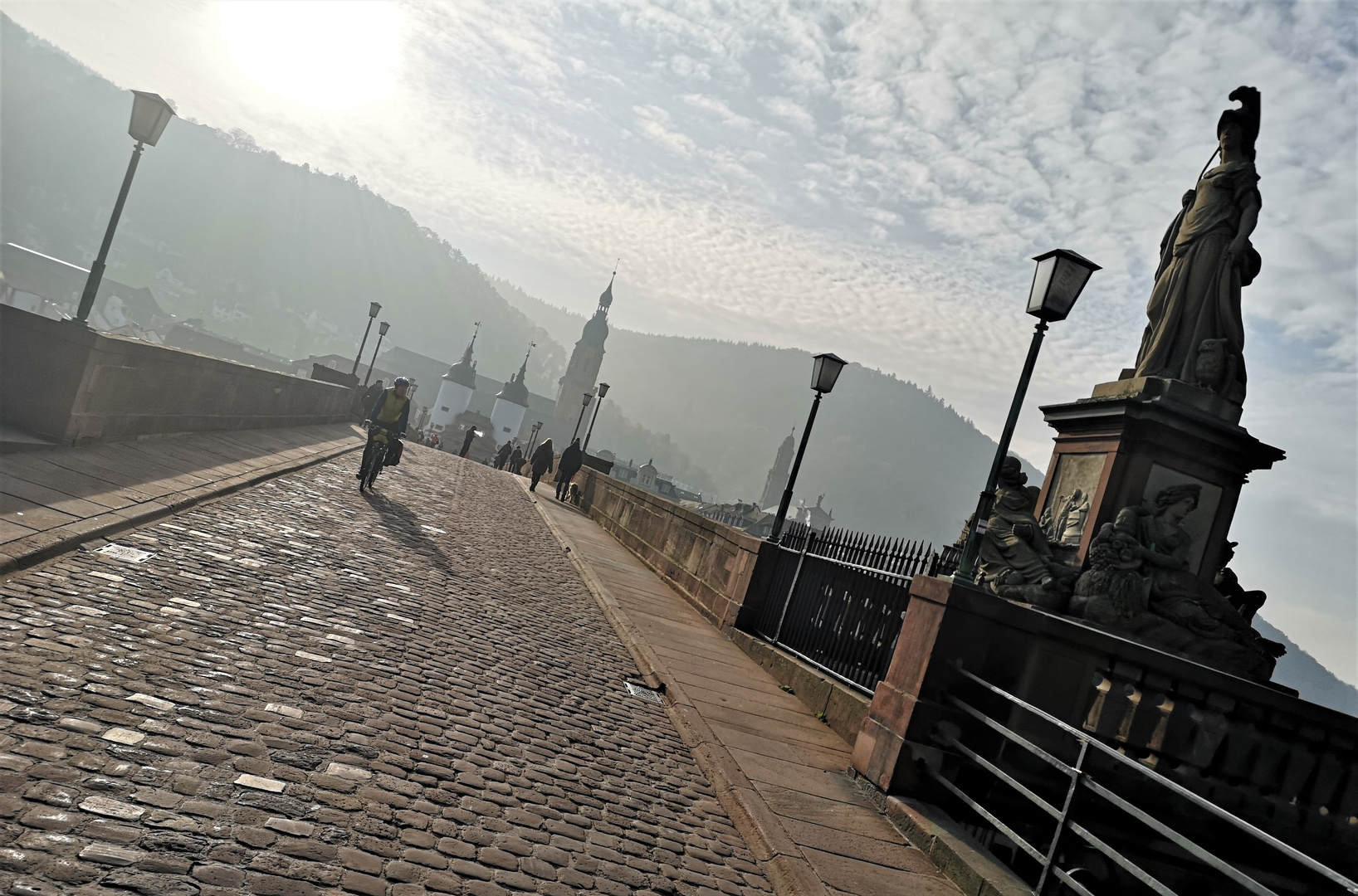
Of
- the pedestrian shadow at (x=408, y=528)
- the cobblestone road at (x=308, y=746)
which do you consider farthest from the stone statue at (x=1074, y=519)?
the pedestrian shadow at (x=408, y=528)

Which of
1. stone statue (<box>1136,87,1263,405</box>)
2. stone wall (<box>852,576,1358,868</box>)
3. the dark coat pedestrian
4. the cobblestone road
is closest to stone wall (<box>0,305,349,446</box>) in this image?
the cobblestone road

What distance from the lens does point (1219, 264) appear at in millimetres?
9305

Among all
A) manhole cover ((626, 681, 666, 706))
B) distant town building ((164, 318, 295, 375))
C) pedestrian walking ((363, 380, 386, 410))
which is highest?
pedestrian walking ((363, 380, 386, 410))

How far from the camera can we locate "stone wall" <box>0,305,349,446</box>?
8.51m

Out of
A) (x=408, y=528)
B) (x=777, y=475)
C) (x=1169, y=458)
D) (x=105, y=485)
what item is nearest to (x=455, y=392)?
(x=777, y=475)

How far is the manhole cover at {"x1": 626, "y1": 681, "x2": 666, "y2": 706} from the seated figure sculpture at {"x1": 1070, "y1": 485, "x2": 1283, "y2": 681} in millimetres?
3638

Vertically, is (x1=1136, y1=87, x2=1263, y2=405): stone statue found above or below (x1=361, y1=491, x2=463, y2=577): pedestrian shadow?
above

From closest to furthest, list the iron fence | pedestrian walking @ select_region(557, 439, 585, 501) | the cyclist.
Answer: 1. the iron fence
2. the cyclist
3. pedestrian walking @ select_region(557, 439, 585, 501)

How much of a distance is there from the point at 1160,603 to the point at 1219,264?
401 cm

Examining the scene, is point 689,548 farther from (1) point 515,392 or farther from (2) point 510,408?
(1) point 515,392

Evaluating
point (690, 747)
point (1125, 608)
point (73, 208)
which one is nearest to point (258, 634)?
point (690, 747)

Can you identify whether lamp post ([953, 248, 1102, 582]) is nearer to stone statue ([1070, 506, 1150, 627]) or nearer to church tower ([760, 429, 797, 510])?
stone statue ([1070, 506, 1150, 627])

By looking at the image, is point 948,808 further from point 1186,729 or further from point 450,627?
point 450,627

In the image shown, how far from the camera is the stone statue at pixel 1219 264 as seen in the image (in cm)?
923
